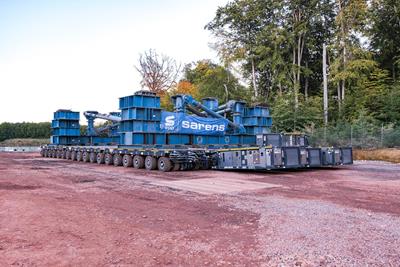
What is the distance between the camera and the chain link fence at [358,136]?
2276 centimetres

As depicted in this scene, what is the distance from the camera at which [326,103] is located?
105 feet

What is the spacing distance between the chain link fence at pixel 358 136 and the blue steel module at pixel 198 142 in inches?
168

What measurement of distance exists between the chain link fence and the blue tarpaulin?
29.5 feet

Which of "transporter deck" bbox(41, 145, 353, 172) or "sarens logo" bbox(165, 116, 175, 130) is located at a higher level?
"sarens logo" bbox(165, 116, 175, 130)

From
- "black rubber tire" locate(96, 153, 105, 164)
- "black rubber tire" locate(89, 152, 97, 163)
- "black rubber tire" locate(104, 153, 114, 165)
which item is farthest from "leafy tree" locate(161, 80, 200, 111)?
"black rubber tire" locate(104, 153, 114, 165)

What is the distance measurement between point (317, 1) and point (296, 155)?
25481 millimetres

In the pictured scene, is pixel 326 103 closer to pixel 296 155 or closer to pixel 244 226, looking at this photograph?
pixel 296 155

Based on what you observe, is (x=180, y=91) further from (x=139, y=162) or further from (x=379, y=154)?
(x=139, y=162)

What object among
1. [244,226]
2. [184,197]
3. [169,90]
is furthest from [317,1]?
[244,226]

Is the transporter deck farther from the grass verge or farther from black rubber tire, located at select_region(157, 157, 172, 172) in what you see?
the grass verge

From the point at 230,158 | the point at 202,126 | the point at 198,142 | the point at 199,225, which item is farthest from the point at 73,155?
the point at 199,225

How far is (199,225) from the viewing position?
641 cm

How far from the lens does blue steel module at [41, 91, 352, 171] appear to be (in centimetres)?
1575

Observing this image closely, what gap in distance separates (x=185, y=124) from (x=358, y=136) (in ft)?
39.3
